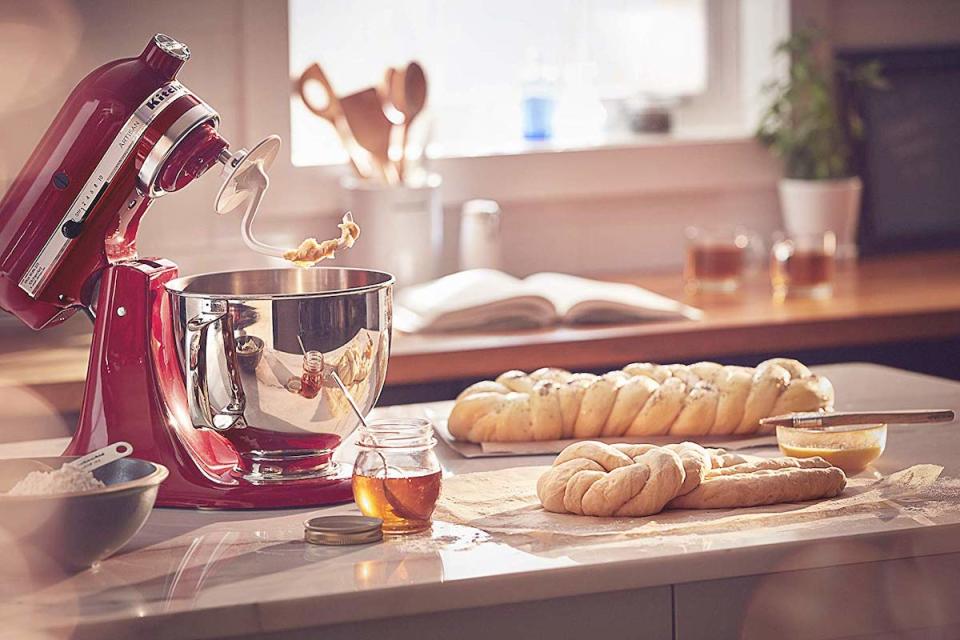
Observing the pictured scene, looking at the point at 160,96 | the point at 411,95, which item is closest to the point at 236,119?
the point at 411,95

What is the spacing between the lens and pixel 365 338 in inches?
52.1

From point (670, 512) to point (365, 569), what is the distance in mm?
316

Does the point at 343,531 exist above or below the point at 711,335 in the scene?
below

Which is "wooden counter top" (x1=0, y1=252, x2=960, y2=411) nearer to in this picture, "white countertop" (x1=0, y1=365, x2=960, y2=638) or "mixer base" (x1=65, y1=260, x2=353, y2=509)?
"mixer base" (x1=65, y1=260, x2=353, y2=509)

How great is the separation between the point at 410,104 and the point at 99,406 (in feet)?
4.76

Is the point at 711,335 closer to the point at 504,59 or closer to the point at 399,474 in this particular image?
the point at 504,59

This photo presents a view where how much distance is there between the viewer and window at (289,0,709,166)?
298 centimetres

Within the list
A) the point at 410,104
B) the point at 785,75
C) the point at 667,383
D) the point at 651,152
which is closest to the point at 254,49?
the point at 410,104

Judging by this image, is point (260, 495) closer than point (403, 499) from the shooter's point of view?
No

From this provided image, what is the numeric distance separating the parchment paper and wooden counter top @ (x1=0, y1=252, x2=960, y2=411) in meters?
0.92

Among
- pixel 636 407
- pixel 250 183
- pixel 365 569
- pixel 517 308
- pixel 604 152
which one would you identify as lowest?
pixel 365 569

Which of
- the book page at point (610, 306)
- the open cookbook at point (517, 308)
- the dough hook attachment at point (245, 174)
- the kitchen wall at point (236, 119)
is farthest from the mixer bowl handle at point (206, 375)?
the kitchen wall at point (236, 119)

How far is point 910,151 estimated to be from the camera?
10.6 feet

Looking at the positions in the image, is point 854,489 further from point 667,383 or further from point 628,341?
point 628,341
